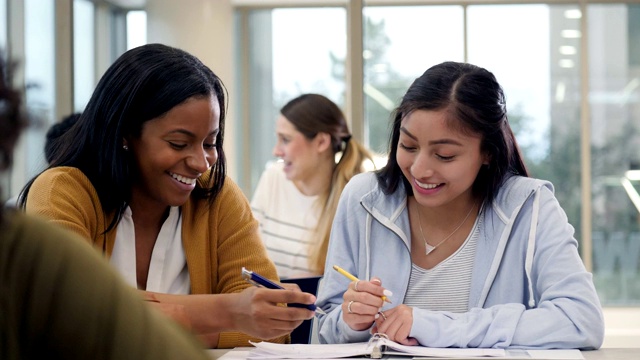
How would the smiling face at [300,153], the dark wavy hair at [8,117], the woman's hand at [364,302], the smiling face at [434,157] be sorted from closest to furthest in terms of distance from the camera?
the dark wavy hair at [8,117] < the woman's hand at [364,302] < the smiling face at [434,157] < the smiling face at [300,153]

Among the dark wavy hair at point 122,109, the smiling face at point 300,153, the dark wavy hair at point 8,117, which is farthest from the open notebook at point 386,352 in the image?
the smiling face at point 300,153

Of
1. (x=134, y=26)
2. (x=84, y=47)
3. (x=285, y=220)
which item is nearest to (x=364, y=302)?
(x=285, y=220)

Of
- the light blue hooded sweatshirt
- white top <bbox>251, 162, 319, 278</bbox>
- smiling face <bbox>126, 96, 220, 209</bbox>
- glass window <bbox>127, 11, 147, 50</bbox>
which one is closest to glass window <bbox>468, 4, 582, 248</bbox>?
glass window <bbox>127, 11, 147, 50</bbox>

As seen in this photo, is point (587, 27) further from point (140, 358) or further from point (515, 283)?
point (140, 358)

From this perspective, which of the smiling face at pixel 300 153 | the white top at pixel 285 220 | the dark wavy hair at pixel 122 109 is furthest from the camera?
the smiling face at pixel 300 153

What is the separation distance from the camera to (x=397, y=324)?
6.56 feet

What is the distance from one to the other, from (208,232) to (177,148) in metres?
0.26

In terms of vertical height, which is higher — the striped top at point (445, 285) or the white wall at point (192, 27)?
the white wall at point (192, 27)

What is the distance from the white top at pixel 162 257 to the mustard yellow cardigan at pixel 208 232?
0.03 m

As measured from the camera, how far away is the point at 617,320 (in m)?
8.27

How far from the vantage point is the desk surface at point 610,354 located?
73.8 inches

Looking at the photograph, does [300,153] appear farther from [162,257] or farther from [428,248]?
[162,257]

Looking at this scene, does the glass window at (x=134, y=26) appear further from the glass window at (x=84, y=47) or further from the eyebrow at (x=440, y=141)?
the eyebrow at (x=440, y=141)

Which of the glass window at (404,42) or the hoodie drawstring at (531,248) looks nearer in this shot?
the hoodie drawstring at (531,248)
